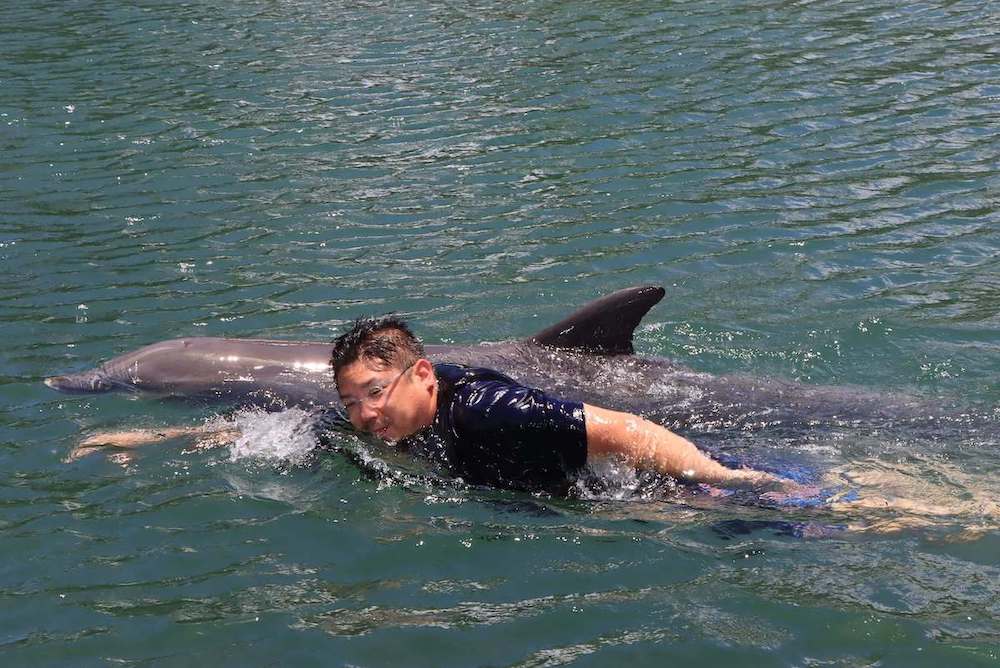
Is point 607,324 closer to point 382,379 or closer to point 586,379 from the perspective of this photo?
point 586,379

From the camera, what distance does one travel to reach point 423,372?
5.83 meters

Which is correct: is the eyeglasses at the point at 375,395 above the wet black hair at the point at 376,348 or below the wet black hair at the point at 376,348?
below

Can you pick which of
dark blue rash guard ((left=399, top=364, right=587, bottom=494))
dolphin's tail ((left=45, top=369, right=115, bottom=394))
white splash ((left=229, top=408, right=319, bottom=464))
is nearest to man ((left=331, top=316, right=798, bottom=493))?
dark blue rash guard ((left=399, top=364, right=587, bottom=494))

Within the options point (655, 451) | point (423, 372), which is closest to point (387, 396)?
point (423, 372)

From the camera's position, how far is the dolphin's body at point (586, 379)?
6715 millimetres

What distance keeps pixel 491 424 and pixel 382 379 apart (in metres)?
0.56

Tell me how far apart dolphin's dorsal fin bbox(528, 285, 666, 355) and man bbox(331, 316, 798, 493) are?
4.20 feet

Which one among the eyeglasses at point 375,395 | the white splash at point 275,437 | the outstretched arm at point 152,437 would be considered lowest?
the white splash at point 275,437

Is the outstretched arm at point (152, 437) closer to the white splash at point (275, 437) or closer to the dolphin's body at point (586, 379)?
the white splash at point (275, 437)

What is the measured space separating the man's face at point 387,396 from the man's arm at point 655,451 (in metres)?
0.80

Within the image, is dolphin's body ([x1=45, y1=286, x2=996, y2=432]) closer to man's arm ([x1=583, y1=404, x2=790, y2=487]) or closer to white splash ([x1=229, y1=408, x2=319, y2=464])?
white splash ([x1=229, y1=408, x2=319, y2=464])

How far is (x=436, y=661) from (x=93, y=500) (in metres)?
2.52

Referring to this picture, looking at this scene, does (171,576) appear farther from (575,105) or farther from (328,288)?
(575,105)

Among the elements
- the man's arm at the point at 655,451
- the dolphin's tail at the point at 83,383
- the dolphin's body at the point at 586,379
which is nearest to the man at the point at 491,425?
the man's arm at the point at 655,451
